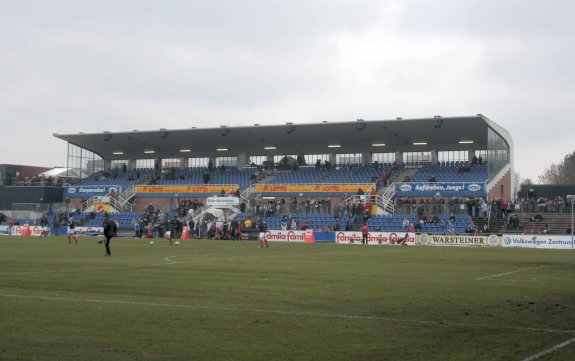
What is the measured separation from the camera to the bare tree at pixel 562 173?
121 metres

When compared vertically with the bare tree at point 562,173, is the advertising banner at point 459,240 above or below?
below

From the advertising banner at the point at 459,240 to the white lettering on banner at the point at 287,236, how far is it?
10.8 meters

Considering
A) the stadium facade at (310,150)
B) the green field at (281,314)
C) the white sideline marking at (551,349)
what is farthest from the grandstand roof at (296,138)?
the white sideline marking at (551,349)

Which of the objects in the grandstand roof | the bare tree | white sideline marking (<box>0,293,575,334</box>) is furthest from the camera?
the bare tree

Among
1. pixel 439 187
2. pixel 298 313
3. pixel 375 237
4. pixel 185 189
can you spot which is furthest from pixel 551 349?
pixel 185 189

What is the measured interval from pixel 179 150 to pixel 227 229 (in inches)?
988

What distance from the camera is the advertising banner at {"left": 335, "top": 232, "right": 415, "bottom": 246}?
181 feet

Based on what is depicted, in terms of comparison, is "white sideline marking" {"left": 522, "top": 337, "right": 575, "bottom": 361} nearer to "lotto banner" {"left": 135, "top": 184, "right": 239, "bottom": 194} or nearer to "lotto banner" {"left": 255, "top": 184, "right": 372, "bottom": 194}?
"lotto banner" {"left": 255, "top": 184, "right": 372, "bottom": 194}

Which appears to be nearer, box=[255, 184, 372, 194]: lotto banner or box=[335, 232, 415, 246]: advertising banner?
box=[335, 232, 415, 246]: advertising banner

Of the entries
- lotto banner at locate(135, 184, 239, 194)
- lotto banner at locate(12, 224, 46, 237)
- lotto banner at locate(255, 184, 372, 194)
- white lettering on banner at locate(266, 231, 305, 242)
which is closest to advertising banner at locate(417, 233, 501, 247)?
white lettering on banner at locate(266, 231, 305, 242)

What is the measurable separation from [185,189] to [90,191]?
12.1 metres

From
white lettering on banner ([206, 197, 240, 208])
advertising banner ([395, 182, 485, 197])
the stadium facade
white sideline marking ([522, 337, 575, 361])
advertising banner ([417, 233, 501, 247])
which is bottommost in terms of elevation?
white sideline marking ([522, 337, 575, 361])

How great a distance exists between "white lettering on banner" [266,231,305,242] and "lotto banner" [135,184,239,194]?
38.3 feet

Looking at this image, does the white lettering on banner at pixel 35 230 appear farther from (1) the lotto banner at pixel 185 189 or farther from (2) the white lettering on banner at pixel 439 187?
(2) the white lettering on banner at pixel 439 187
